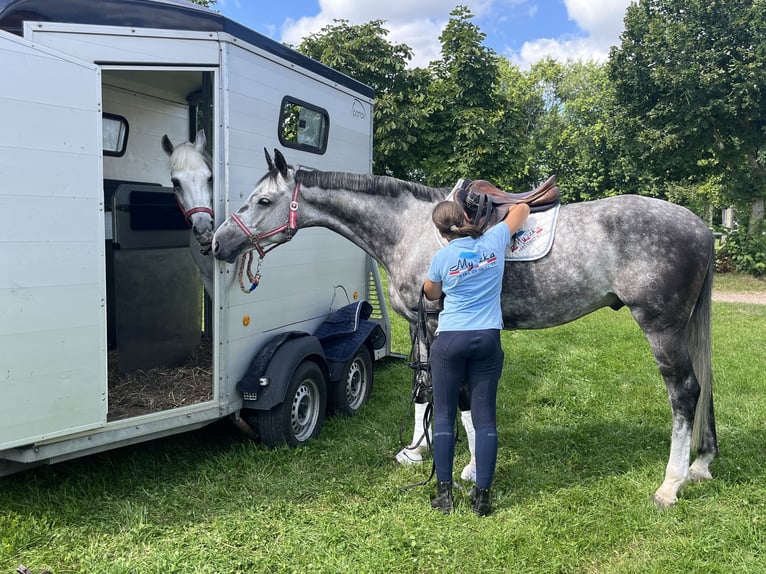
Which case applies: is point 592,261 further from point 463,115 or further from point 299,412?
point 463,115

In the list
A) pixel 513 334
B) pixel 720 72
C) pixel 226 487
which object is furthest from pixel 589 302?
pixel 720 72

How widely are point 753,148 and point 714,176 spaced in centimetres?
221

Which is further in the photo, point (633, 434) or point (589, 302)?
point (633, 434)

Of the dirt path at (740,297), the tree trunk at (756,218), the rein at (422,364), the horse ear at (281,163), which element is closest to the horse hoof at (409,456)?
the rein at (422,364)

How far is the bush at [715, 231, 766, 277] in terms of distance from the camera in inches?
615

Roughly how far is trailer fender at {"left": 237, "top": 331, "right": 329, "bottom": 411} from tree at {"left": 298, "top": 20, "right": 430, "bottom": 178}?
12.0 meters

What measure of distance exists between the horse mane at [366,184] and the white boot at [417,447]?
5.07 feet

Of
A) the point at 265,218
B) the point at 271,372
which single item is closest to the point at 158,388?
the point at 271,372

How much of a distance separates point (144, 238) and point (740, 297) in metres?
13.4

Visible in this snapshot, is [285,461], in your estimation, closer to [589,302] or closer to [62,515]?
[62,515]

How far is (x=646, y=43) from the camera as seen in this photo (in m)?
16.5

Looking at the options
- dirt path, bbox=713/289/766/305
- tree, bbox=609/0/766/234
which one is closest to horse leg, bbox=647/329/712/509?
dirt path, bbox=713/289/766/305

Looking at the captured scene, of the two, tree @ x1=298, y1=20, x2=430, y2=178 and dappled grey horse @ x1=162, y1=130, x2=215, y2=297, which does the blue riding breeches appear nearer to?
dappled grey horse @ x1=162, y1=130, x2=215, y2=297

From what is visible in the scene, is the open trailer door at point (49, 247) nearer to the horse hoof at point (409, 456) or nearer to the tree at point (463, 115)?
the horse hoof at point (409, 456)
